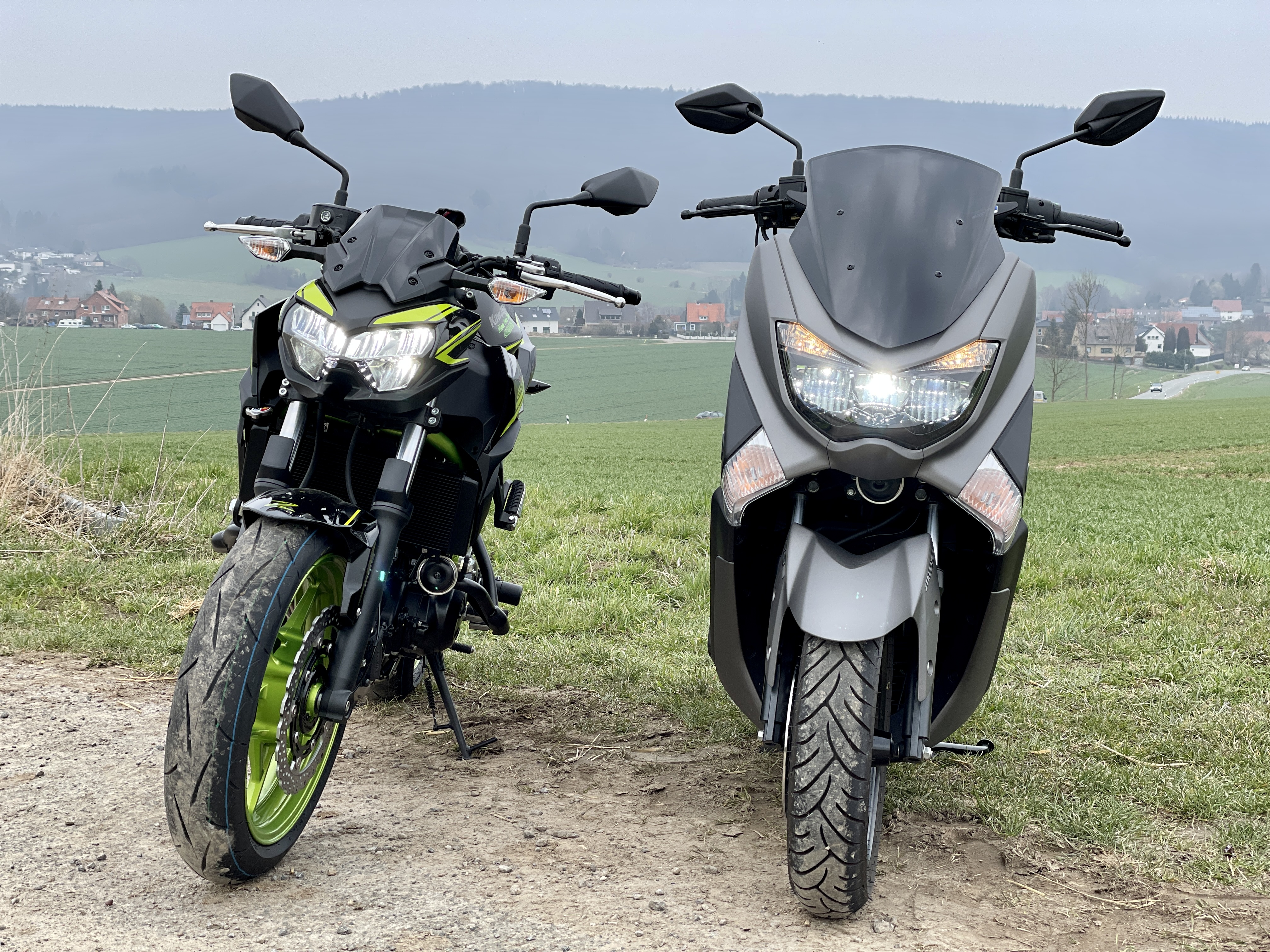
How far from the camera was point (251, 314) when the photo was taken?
10.8ft

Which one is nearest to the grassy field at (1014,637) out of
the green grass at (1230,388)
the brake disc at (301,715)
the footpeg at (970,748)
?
the footpeg at (970,748)

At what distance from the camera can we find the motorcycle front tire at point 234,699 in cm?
255

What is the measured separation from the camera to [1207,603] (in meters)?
Answer: 5.66

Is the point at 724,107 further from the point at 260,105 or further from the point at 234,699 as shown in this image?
the point at 234,699

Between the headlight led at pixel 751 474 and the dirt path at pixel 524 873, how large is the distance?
3.04ft

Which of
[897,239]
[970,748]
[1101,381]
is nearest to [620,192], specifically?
[897,239]

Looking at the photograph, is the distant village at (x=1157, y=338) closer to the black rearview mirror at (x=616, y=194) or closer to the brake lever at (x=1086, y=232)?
the brake lever at (x=1086, y=232)

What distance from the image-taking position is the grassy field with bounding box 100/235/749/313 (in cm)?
11394

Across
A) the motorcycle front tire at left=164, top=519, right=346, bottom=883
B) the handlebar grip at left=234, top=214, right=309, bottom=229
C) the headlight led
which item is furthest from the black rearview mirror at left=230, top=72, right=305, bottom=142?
the headlight led

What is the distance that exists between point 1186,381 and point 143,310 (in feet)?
278

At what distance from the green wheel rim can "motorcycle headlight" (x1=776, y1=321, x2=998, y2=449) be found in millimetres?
1241

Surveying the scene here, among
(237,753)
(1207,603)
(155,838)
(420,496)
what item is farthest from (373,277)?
(1207,603)

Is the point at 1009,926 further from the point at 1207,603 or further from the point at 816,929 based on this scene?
the point at 1207,603

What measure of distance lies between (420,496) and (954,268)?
158cm
